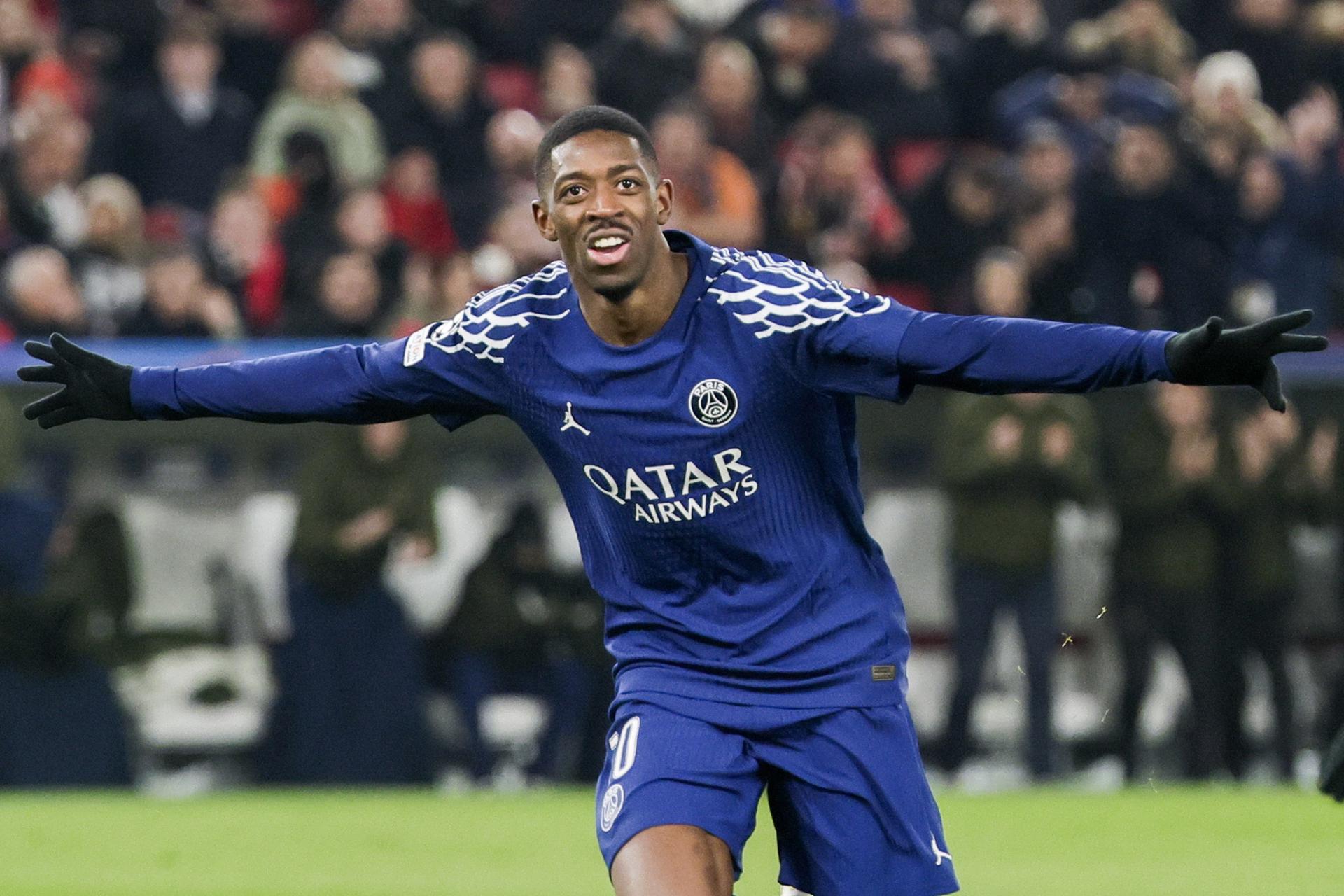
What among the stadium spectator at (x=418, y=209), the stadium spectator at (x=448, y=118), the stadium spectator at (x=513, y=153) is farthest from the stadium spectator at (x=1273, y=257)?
the stadium spectator at (x=418, y=209)

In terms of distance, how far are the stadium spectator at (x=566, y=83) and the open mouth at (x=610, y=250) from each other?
766cm

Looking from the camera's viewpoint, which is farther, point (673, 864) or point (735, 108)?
point (735, 108)

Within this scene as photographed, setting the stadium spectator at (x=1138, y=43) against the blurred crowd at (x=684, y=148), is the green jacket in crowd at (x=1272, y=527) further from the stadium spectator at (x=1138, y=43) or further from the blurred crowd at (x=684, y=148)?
the stadium spectator at (x=1138, y=43)

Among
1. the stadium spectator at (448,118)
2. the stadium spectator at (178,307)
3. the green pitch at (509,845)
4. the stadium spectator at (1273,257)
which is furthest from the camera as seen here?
the stadium spectator at (448,118)

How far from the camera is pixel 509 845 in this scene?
9336mm

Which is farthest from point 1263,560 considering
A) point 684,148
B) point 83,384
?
point 83,384

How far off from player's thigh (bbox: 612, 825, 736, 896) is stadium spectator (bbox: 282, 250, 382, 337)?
22.4ft

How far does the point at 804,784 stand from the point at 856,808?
0.37ft

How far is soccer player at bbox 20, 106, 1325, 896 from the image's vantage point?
173 inches

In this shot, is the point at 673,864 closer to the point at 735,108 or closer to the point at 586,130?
the point at 586,130

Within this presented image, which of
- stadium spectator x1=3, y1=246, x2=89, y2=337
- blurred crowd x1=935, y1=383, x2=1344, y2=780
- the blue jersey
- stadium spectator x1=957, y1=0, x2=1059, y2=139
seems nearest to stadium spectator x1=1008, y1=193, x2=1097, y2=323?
blurred crowd x1=935, y1=383, x2=1344, y2=780

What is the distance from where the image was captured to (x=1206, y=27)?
44.8 ft

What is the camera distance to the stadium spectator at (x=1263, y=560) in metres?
10.9

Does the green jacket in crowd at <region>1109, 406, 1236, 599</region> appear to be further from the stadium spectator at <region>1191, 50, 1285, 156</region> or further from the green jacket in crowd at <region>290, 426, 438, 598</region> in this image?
the green jacket in crowd at <region>290, 426, 438, 598</region>
